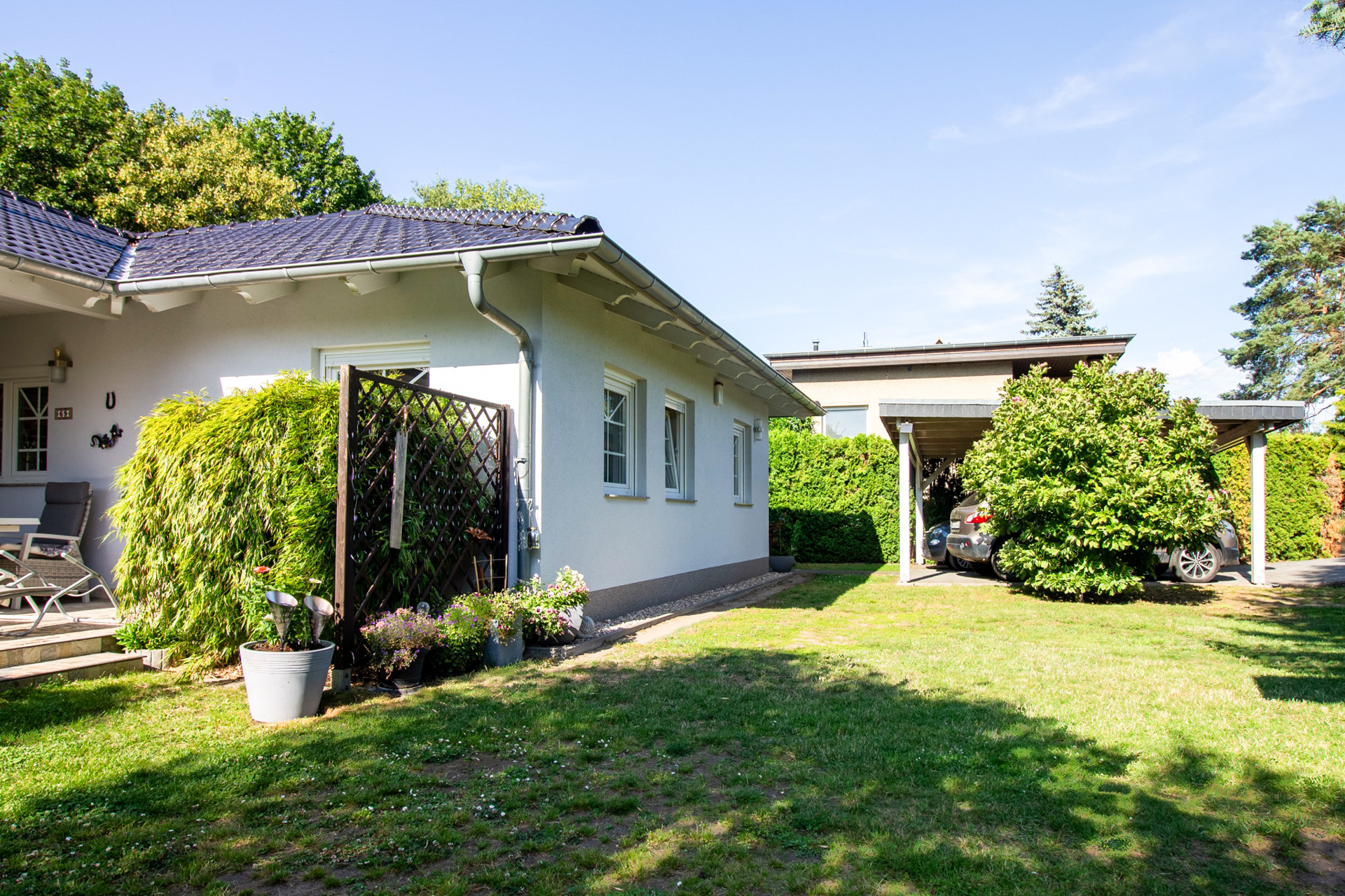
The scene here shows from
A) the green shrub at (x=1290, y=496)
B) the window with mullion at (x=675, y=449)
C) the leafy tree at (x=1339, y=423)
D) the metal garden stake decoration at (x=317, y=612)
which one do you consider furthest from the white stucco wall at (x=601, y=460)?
the green shrub at (x=1290, y=496)

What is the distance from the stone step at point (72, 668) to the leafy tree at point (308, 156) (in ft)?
78.1

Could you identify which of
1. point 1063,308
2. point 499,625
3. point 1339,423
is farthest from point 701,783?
point 1063,308

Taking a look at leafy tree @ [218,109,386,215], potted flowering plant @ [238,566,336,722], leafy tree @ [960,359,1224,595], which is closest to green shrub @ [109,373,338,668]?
potted flowering plant @ [238,566,336,722]

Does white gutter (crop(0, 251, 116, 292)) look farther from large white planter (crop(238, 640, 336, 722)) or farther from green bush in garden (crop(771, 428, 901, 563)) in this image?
green bush in garden (crop(771, 428, 901, 563))

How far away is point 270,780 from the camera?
3.55 m

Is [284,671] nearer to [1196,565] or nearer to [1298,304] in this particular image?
[1196,565]

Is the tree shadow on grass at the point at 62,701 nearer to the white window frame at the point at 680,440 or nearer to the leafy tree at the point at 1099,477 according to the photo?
the white window frame at the point at 680,440

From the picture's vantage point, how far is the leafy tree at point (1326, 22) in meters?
7.12

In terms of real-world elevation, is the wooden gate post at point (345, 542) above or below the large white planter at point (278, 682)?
above

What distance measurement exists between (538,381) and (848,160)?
8025 mm

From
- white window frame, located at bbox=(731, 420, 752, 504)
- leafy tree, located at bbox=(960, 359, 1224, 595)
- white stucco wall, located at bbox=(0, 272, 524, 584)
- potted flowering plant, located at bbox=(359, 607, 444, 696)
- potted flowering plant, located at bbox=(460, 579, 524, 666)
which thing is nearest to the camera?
potted flowering plant, located at bbox=(359, 607, 444, 696)

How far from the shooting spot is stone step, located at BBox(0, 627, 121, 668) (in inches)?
202

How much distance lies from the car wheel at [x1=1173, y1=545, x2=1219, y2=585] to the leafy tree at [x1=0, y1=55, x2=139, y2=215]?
23279 mm

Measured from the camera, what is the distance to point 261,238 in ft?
29.8
